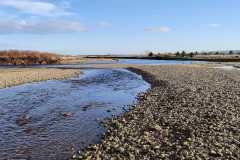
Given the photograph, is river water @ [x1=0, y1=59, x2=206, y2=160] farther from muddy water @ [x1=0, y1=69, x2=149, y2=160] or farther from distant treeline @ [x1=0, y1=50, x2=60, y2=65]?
distant treeline @ [x1=0, y1=50, x2=60, y2=65]

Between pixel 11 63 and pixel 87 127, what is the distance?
99.0 m

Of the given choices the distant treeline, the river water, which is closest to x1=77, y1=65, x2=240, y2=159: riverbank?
the river water

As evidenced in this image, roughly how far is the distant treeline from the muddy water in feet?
272

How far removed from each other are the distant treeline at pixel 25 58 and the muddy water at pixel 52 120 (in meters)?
82.9

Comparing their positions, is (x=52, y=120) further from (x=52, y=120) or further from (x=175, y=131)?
(x=175, y=131)

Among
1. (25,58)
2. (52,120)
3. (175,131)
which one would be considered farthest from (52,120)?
(25,58)

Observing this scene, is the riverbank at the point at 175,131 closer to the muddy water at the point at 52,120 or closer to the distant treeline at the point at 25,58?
the muddy water at the point at 52,120

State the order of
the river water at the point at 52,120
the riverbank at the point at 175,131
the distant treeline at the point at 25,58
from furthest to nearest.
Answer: the distant treeline at the point at 25,58 → the river water at the point at 52,120 → the riverbank at the point at 175,131

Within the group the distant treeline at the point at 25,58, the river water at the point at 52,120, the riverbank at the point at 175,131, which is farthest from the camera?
the distant treeline at the point at 25,58

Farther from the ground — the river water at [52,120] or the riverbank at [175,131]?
the riverbank at [175,131]

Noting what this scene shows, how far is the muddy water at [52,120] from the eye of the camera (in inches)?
603

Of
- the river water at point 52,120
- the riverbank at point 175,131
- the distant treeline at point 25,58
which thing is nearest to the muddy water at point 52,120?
the river water at point 52,120

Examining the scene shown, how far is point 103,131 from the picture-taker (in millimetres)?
18125

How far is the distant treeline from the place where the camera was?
11348cm
